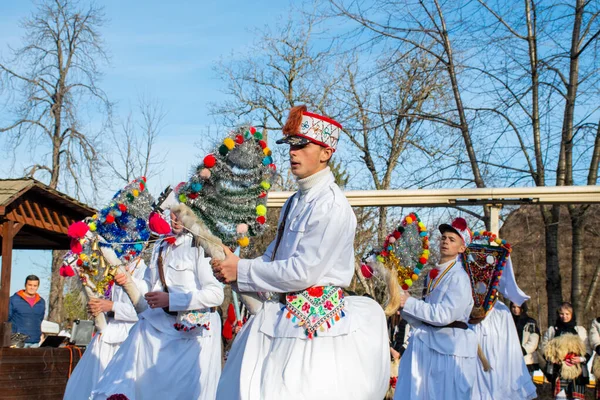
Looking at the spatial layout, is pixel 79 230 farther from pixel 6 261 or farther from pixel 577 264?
pixel 577 264

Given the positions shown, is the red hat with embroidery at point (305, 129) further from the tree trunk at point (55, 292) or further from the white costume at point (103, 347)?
the tree trunk at point (55, 292)

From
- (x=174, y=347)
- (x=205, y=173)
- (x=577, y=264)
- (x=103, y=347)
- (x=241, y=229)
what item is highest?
(x=205, y=173)

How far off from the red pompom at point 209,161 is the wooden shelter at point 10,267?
7.30 m

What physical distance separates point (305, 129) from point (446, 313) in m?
4.11

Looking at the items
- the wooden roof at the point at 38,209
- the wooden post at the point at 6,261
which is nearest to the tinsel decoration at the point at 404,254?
the wooden roof at the point at 38,209

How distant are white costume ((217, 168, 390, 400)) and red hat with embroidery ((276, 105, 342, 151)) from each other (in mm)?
242

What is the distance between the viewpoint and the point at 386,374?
16.4 ft

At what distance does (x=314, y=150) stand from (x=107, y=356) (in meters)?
4.96

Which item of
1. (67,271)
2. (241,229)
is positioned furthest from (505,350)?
(241,229)

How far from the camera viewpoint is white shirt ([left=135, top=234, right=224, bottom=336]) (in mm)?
7160

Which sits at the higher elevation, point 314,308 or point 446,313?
point 314,308

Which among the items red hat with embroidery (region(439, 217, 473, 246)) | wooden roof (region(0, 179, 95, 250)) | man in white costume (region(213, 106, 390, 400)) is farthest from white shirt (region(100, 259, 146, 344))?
man in white costume (region(213, 106, 390, 400))

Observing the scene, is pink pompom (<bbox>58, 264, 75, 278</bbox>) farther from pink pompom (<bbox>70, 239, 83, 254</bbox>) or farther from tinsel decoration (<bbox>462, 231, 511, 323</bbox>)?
tinsel decoration (<bbox>462, 231, 511, 323</bbox>)

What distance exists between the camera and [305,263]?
188 inches
